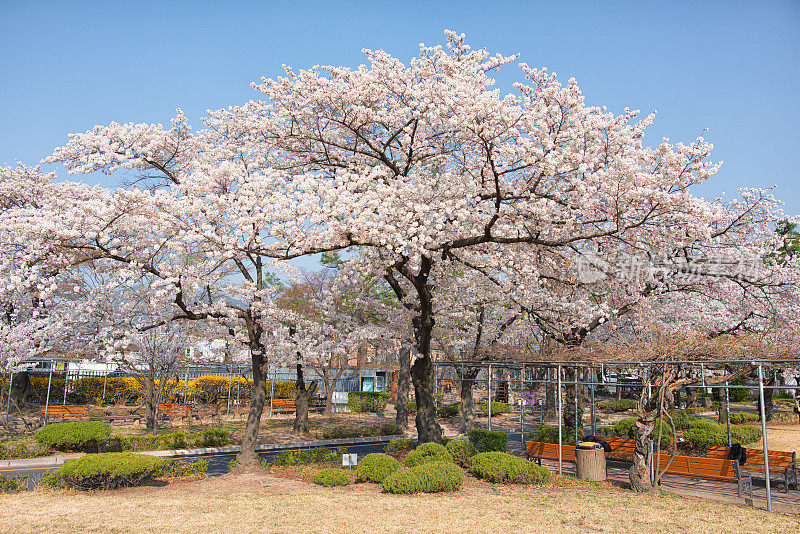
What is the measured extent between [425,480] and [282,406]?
Result: 756 inches

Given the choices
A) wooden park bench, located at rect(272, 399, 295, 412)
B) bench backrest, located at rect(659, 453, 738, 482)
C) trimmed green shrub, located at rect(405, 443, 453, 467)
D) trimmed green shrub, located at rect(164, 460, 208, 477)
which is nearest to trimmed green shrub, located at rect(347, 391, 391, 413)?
wooden park bench, located at rect(272, 399, 295, 412)

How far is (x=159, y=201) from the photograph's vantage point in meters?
12.2

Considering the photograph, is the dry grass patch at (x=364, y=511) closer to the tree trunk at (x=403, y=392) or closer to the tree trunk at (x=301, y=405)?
the tree trunk at (x=301, y=405)

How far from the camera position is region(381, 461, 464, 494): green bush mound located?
10.8m

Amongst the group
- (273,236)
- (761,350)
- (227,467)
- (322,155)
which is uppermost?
(322,155)

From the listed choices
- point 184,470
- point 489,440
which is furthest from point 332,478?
point 489,440

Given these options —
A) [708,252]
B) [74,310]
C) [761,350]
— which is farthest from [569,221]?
[74,310]

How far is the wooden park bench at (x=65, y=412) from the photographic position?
22455 millimetres

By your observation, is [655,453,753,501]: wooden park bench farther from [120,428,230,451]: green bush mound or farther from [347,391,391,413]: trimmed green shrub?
[347,391,391,413]: trimmed green shrub

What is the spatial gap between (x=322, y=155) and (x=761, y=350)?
1205 cm

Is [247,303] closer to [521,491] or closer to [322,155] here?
[322,155]

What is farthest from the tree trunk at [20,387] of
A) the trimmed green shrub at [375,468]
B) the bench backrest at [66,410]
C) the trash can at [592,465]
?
the trash can at [592,465]

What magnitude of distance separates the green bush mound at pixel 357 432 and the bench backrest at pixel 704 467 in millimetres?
12580

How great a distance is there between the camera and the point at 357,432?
22.7 metres
